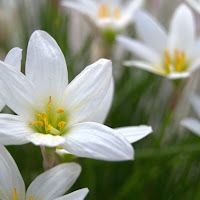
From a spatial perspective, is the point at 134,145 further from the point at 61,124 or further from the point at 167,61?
the point at 61,124

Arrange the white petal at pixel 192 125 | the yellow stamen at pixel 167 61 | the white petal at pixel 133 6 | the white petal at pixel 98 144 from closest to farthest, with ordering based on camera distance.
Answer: the white petal at pixel 98 144 → the white petal at pixel 192 125 → the yellow stamen at pixel 167 61 → the white petal at pixel 133 6

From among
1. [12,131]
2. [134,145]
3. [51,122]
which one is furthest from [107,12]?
[12,131]

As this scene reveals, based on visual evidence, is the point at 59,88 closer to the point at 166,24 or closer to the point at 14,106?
the point at 14,106

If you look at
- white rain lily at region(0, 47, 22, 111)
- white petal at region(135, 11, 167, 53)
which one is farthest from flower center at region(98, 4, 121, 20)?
white rain lily at region(0, 47, 22, 111)

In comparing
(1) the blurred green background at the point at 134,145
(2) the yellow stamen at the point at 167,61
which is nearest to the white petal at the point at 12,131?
(1) the blurred green background at the point at 134,145

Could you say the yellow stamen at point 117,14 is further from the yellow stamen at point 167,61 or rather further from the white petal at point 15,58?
the white petal at point 15,58

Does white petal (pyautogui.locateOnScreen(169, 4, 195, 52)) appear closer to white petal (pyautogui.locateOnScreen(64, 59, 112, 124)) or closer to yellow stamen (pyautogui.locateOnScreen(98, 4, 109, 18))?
yellow stamen (pyautogui.locateOnScreen(98, 4, 109, 18))
